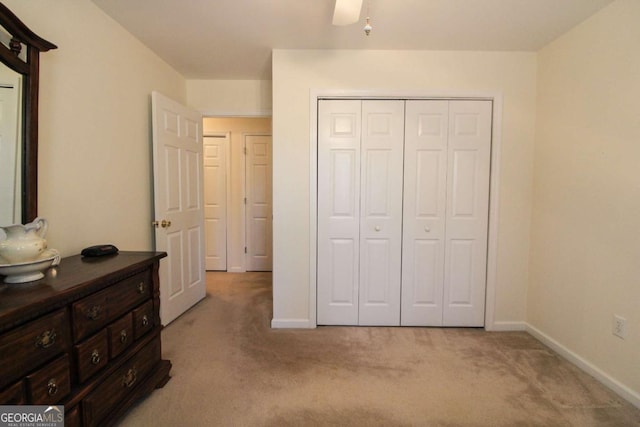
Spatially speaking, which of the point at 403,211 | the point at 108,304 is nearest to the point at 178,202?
the point at 108,304

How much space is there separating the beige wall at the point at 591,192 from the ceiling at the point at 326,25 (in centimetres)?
26

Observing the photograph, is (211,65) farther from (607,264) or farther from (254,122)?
(607,264)

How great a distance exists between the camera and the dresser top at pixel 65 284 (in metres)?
0.93

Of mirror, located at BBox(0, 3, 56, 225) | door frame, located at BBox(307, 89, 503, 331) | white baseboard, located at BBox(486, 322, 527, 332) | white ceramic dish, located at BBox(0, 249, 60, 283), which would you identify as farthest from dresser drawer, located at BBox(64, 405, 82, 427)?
white baseboard, located at BBox(486, 322, 527, 332)

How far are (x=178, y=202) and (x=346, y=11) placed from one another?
2.04m

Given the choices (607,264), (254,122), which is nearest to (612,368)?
(607,264)

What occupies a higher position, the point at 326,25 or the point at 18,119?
the point at 326,25

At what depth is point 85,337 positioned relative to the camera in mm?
1203

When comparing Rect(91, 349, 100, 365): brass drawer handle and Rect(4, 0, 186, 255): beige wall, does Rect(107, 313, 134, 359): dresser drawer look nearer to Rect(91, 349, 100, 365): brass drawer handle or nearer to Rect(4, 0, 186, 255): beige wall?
Rect(91, 349, 100, 365): brass drawer handle

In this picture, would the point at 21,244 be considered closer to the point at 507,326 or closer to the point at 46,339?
the point at 46,339

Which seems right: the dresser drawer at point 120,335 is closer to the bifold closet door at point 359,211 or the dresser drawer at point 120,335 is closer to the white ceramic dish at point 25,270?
the white ceramic dish at point 25,270

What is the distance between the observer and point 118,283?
4.52 feet

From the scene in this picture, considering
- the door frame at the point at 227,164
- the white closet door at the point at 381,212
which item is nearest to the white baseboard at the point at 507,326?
the white closet door at the point at 381,212

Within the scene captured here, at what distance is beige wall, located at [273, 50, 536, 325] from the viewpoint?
234 centimetres
